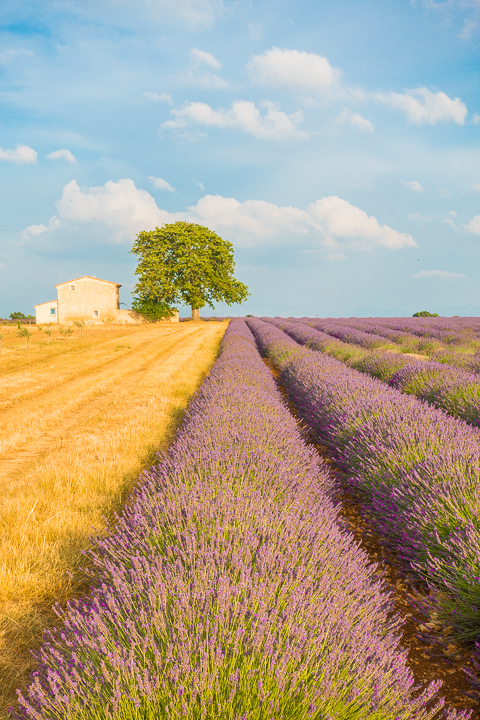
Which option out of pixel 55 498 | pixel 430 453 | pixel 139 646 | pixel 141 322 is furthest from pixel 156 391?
pixel 141 322

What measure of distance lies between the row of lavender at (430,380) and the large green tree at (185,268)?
25790 mm

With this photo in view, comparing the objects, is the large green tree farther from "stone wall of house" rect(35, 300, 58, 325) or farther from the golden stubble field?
the golden stubble field

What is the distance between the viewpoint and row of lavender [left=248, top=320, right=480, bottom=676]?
2027 mm

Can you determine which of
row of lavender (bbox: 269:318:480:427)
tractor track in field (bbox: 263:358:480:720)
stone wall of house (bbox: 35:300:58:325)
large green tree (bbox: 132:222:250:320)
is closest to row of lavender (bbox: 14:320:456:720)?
tractor track in field (bbox: 263:358:480:720)

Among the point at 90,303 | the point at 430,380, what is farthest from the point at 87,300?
the point at 430,380

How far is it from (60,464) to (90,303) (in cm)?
3478

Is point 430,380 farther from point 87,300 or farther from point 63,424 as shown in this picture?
point 87,300

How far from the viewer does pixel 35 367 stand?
11594 mm

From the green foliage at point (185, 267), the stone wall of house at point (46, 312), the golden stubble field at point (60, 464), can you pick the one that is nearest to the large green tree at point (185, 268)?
the green foliage at point (185, 267)

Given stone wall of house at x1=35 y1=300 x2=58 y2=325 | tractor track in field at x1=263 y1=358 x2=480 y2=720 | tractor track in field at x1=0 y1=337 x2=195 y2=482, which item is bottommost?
tractor track in field at x1=263 y1=358 x2=480 y2=720

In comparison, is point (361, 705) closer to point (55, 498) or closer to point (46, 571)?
point (46, 571)

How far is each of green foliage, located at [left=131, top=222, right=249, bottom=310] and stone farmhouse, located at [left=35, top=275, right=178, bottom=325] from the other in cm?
249

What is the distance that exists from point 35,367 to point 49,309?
1170 inches

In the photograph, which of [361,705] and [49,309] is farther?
[49,309]
